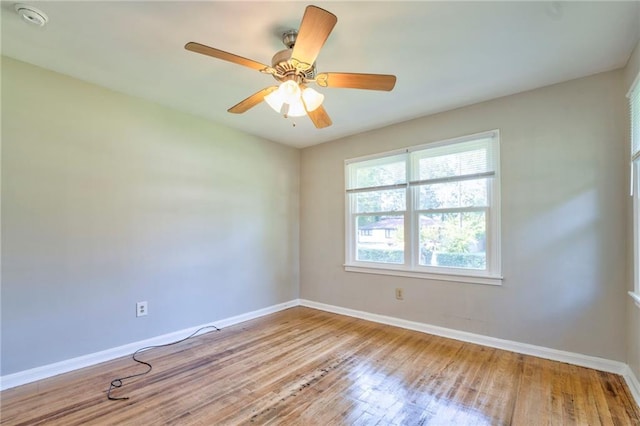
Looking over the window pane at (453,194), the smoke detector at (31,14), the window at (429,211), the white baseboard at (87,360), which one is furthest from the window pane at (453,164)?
the smoke detector at (31,14)

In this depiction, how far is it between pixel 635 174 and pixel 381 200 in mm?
2224

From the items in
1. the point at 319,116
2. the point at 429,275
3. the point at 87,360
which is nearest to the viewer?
the point at 319,116

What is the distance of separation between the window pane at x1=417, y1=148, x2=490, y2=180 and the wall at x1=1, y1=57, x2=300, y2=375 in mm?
2178

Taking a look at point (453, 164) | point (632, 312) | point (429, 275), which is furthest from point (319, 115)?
point (632, 312)

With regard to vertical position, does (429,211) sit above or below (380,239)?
above

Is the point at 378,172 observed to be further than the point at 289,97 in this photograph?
Yes

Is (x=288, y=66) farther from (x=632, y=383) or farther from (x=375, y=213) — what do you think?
(x=632, y=383)

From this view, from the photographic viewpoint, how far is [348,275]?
398 centimetres

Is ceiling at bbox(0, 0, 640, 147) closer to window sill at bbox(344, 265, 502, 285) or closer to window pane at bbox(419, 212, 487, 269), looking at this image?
window pane at bbox(419, 212, 487, 269)

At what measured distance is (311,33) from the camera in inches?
56.2

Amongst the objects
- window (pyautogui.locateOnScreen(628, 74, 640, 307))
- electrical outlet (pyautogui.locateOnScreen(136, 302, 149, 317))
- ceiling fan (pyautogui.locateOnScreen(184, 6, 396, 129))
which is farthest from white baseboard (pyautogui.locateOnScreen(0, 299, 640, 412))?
ceiling fan (pyautogui.locateOnScreen(184, 6, 396, 129))

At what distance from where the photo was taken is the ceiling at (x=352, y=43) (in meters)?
1.72

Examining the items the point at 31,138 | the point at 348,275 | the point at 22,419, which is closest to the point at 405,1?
the point at 31,138

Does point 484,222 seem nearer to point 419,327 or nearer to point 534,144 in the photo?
point 534,144
